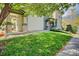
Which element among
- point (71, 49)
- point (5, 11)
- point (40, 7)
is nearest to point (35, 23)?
point (40, 7)

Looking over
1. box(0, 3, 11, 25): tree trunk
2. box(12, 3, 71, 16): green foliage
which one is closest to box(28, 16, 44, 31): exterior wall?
box(12, 3, 71, 16): green foliage

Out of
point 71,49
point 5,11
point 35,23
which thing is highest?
point 5,11

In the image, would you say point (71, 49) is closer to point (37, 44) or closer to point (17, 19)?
point (37, 44)

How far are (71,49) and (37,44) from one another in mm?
304

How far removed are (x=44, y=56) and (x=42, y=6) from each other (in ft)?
1.46

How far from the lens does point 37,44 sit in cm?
205

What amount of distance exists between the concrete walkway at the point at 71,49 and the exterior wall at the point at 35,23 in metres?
0.28

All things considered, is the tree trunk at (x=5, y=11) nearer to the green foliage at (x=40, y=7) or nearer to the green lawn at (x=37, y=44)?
the green foliage at (x=40, y=7)

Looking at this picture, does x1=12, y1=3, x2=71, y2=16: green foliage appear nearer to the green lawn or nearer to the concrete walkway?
the green lawn

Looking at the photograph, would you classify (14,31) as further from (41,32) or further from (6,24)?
(41,32)

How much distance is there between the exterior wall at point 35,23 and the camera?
2.06 m

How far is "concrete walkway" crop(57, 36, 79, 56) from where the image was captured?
2020mm

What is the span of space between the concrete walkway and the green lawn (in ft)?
0.13

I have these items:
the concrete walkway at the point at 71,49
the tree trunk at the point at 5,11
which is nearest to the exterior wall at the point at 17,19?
the tree trunk at the point at 5,11
